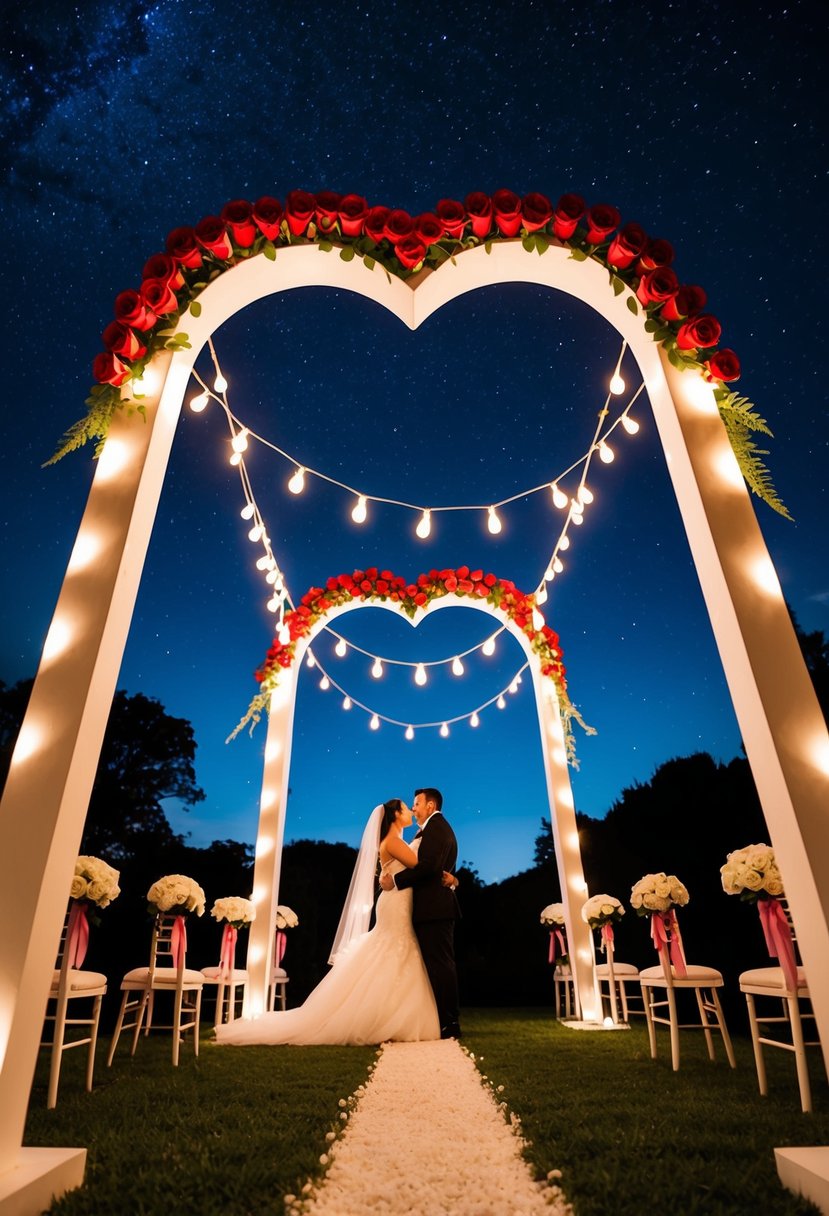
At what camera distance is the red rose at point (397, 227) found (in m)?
3.00

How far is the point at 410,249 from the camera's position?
2996mm

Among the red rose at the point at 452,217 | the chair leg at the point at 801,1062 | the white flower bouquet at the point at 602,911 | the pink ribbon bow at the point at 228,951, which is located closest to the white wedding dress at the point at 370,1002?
the pink ribbon bow at the point at 228,951

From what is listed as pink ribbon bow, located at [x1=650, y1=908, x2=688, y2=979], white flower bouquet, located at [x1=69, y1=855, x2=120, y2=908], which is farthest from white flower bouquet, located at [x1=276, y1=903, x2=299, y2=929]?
pink ribbon bow, located at [x1=650, y1=908, x2=688, y2=979]

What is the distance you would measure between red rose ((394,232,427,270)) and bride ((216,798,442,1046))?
4877 millimetres

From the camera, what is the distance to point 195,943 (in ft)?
28.7

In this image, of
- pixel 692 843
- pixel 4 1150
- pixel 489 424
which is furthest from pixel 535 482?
pixel 4 1150

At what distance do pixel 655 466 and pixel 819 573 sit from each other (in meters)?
4.85

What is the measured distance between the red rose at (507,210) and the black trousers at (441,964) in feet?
17.6

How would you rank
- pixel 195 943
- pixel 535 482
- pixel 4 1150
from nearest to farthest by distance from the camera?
pixel 4 1150 → pixel 195 943 → pixel 535 482

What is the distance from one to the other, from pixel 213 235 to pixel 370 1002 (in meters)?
5.45

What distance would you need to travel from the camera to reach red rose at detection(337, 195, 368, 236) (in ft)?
9.70

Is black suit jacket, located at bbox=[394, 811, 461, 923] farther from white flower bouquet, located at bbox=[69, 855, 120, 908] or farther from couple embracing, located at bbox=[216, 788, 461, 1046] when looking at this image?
white flower bouquet, located at bbox=[69, 855, 120, 908]

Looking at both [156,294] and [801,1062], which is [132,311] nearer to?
[156,294]

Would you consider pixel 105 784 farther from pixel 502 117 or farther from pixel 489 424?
pixel 502 117
